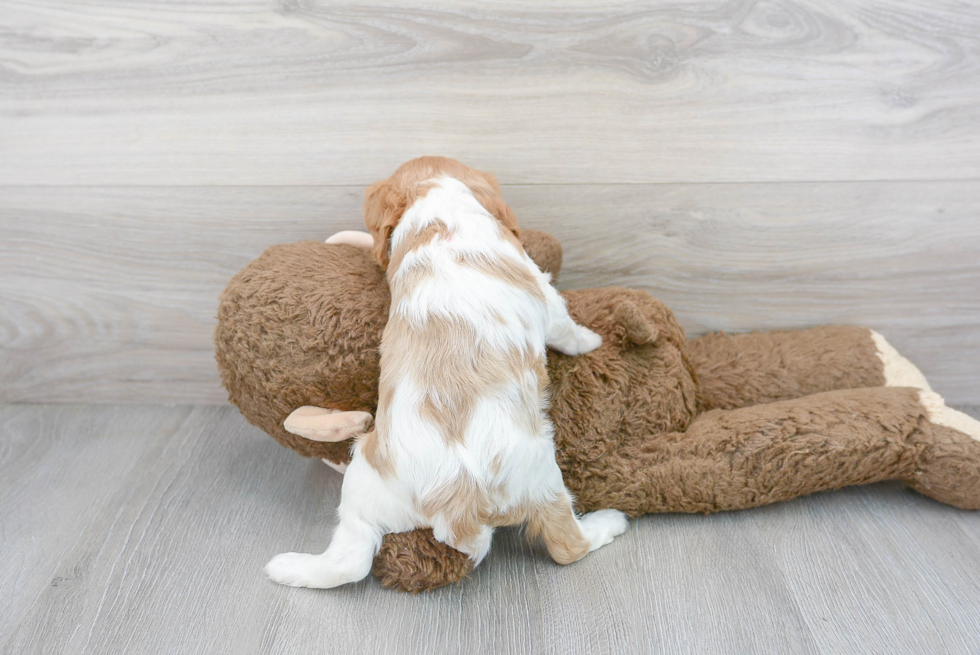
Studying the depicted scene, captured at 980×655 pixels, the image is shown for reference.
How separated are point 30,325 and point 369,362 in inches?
39.8

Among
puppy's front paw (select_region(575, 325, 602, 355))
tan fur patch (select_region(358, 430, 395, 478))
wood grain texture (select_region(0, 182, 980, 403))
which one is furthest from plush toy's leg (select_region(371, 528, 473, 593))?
wood grain texture (select_region(0, 182, 980, 403))

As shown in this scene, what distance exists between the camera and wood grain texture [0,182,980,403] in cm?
158

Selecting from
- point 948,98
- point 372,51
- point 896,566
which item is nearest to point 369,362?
point 372,51

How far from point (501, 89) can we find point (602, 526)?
893mm

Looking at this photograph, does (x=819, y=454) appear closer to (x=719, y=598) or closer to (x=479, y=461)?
(x=719, y=598)

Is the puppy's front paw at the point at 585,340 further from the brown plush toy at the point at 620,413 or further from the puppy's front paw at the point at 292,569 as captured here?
the puppy's front paw at the point at 292,569

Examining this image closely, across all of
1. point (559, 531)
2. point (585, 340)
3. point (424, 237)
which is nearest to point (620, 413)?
point (585, 340)

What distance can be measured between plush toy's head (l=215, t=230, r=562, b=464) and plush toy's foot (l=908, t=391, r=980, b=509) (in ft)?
3.44

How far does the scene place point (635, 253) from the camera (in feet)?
5.31

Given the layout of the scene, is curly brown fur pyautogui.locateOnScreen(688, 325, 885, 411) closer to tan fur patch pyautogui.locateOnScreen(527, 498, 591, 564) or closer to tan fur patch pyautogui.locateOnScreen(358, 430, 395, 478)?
tan fur patch pyautogui.locateOnScreen(527, 498, 591, 564)

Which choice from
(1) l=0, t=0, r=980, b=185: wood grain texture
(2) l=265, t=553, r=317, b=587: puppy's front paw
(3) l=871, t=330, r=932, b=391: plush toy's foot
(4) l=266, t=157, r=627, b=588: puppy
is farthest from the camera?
(3) l=871, t=330, r=932, b=391: plush toy's foot

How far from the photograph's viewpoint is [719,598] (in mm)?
1197

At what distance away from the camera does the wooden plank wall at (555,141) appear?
146cm

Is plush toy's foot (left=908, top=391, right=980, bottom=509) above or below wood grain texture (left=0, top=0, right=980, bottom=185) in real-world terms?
below
